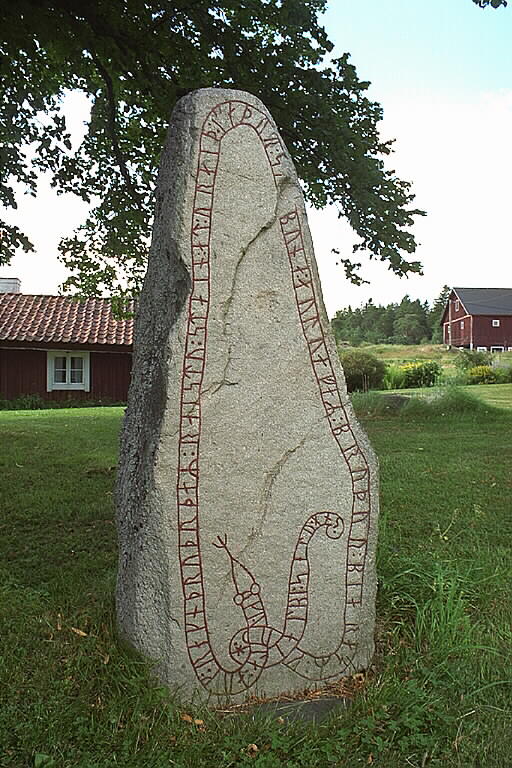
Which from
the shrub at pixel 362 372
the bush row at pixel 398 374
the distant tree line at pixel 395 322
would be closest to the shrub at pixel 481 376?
the bush row at pixel 398 374

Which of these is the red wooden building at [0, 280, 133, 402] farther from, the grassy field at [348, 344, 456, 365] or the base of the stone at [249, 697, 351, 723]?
the base of the stone at [249, 697, 351, 723]

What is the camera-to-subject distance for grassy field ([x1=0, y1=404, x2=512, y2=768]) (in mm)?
2848

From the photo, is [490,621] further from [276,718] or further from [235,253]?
[235,253]

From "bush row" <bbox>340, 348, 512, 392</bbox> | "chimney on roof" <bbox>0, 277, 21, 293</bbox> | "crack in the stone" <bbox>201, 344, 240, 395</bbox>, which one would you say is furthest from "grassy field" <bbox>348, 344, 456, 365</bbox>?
"crack in the stone" <bbox>201, 344, 240, 395</bbox>

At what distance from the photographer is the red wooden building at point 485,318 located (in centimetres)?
4544

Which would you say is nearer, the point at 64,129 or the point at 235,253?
the point at 235,253

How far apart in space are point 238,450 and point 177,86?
5.83m

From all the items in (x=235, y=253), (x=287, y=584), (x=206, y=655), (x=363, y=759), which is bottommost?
(x=363, y=759)

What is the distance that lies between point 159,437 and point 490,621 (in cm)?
208

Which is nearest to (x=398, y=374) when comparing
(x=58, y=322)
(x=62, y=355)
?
(x=62, y=355)

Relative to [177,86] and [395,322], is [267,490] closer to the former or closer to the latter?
[177,86]

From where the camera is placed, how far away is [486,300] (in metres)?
46.7

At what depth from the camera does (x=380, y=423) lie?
13227mm

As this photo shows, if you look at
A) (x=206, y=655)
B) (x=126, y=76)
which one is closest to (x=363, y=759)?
(x=206, y=655)
